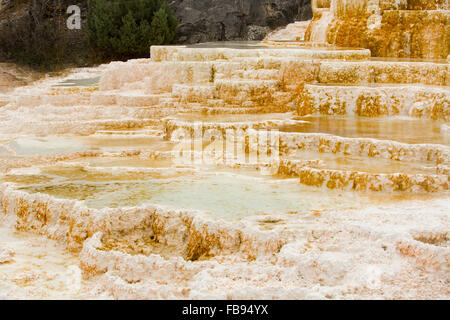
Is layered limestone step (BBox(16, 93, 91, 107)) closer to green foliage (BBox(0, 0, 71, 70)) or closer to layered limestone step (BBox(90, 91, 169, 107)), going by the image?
layered limestone step (BBox(90, 91, 169, 107))

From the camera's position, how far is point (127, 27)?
17.1 metres

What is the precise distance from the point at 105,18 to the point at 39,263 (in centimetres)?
1314

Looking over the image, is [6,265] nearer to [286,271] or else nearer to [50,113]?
[286,271]

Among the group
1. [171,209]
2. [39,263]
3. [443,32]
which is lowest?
[39,263]

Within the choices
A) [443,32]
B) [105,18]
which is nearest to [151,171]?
[443,32]

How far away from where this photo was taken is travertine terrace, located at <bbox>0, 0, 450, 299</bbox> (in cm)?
443

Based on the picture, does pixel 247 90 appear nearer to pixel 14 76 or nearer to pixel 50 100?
pixel 50 100

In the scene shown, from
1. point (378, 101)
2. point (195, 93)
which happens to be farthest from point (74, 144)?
point (378, 101)

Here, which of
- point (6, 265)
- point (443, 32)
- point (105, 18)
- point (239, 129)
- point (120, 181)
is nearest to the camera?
point (6, 265)

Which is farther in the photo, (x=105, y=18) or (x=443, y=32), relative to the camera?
(x=105, y=18)

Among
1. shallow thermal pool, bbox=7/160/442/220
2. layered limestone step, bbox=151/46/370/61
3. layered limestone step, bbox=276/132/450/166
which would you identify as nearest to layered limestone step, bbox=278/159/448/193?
shallow thermal pool, bbox=7/160/442/220

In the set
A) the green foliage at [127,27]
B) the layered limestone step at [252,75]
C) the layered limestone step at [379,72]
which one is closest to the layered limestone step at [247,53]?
the layered limestone step at [252,75]

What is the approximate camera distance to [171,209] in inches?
209

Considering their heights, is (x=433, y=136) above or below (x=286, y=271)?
above
